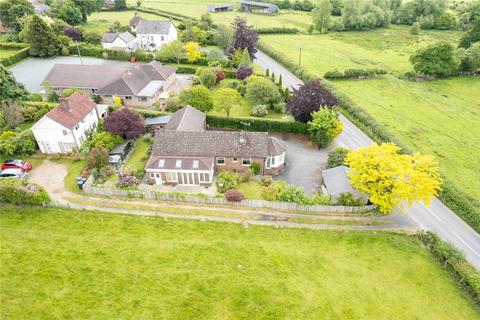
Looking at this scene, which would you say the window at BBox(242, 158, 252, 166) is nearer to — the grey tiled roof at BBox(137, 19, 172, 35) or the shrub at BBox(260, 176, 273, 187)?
the shrub at BBox(260, 176, 273, 187)

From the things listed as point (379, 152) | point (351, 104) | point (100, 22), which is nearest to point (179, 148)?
point (379, 152)

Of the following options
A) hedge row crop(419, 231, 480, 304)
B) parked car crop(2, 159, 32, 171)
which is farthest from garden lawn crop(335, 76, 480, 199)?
parked car crop(2, 159, 32, 171)

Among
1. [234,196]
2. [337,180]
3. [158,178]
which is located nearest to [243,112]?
[158,178]

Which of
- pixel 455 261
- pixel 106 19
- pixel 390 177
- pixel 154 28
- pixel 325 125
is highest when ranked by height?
pixel 154 28

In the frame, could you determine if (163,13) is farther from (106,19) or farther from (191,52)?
(191,52)

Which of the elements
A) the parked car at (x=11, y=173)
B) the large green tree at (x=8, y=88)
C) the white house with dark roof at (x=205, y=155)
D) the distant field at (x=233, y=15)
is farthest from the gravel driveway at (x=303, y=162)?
the distant field at (x=233, y=15)

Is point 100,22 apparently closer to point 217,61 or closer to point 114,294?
point 217,61
